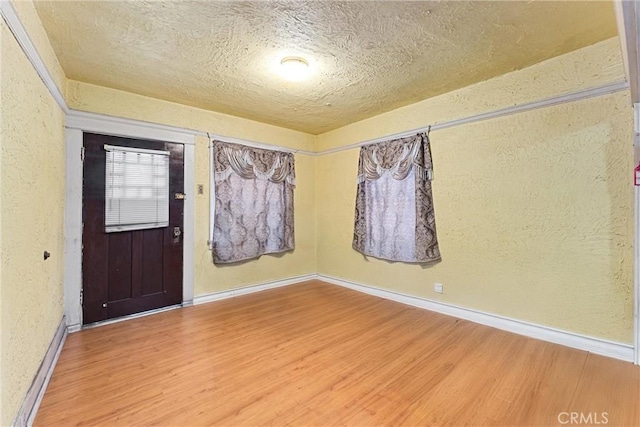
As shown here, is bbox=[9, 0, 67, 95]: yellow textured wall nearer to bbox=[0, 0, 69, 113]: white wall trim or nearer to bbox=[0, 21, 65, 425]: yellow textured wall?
bbox=[0, 0, 69, 113]: white wall trim

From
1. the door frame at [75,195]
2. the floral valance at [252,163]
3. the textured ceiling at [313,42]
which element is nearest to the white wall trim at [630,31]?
the textured ceiling at [313,42]

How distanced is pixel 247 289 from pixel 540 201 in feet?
11.7

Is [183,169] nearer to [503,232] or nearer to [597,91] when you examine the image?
[503,232]

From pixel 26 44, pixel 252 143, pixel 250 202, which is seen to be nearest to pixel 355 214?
pixel 250 202

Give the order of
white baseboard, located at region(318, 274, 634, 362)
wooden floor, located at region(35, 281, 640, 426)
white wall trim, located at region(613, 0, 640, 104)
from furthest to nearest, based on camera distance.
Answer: white baseboard, located at region(318, 274, 634, 362) → wooden floor, located at region(35, 281, 640, 426) → white wall trim, located at region(613, 0, 640, 104)

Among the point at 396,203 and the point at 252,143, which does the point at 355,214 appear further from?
the point at 252,143

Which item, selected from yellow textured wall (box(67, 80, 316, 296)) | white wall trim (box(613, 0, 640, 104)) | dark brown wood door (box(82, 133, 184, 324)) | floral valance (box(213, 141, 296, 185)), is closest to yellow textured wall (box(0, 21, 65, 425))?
dark brown wood door (box(82, 133, 184, 324))

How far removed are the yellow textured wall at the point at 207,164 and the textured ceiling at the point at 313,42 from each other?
17cm

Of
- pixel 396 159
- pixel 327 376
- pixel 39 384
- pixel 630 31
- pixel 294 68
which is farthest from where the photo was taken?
pixel 396 159

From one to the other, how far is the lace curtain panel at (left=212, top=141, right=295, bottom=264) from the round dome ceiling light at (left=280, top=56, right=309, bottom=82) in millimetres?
1518

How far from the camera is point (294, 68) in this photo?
2547mm

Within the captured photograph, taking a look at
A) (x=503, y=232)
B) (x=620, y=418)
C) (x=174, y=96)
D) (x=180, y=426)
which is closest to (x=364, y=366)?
(x=180, y=426)

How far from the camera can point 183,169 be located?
354cm

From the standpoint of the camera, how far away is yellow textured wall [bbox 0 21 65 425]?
4.70 ft
